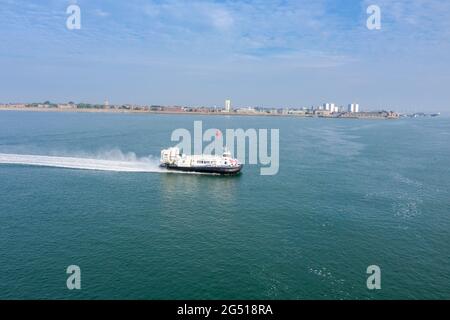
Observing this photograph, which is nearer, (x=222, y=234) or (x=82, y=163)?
(x=222, y=234)

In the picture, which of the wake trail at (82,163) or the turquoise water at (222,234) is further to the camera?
the wake trail at (82,163)

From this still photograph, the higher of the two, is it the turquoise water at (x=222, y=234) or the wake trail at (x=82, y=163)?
the wake trail at (x=82, y=163)

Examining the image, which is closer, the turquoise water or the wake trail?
the turquoise water

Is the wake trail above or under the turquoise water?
above

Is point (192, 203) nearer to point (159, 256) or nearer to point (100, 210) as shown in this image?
point (100, 210)

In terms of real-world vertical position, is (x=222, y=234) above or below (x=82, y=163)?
below
